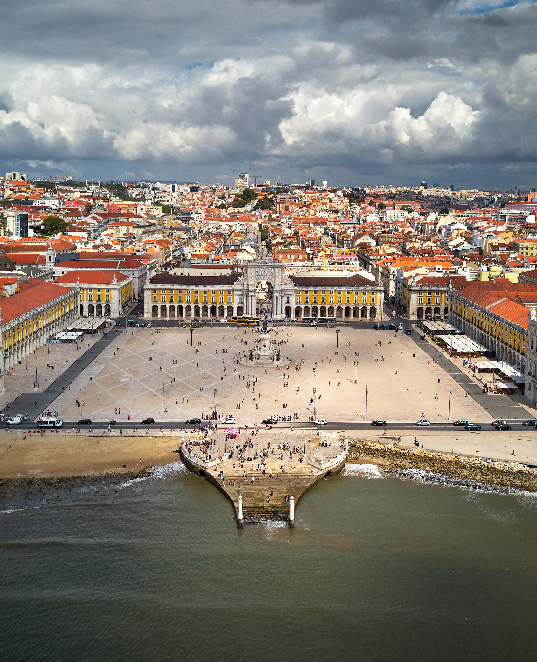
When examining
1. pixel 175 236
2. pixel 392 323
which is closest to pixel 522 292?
pixel 392 323

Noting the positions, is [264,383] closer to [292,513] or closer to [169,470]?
[169,470]

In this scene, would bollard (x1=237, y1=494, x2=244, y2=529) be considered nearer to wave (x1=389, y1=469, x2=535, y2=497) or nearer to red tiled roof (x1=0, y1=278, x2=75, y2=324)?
wave (x1=389, y1=469, x2=535, y2=497)

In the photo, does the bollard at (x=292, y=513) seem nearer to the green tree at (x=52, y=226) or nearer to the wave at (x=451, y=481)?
the wave at (x=451, y=481)

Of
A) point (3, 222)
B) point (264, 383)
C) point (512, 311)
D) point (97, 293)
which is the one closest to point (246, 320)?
point (97, 293)

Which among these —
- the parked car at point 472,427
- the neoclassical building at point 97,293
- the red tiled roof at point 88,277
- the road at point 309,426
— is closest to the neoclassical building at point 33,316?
the neoclassical building at point 97,293

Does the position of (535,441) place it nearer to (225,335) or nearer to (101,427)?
(101,427)
